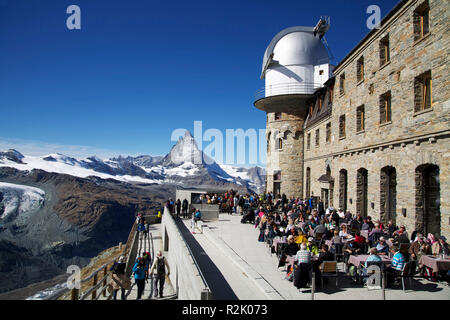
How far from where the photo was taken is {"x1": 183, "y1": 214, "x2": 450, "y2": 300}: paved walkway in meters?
7.21

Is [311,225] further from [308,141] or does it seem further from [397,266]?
[308,141]

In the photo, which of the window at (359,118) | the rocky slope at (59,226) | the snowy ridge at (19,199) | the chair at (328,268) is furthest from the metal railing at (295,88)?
the snowy ridge at (19,199)

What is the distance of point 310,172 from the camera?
83.4 feet

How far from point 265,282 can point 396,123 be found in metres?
9.62

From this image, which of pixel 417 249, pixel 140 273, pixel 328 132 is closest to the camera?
pixel 417 249

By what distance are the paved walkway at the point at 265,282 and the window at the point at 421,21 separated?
9.52m

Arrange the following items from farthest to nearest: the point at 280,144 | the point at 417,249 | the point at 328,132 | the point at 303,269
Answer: the point at 280,144 < the point at 328,132 < the point at 417,249 < the point at 303,269

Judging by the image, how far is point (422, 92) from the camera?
11.5 metres

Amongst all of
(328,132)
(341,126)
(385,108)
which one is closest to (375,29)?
(385,108)

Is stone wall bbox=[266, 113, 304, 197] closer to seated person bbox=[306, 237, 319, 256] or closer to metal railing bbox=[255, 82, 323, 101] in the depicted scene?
metal railing bbox=[255, 82, 323, 101]

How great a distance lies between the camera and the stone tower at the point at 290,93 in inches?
1089
